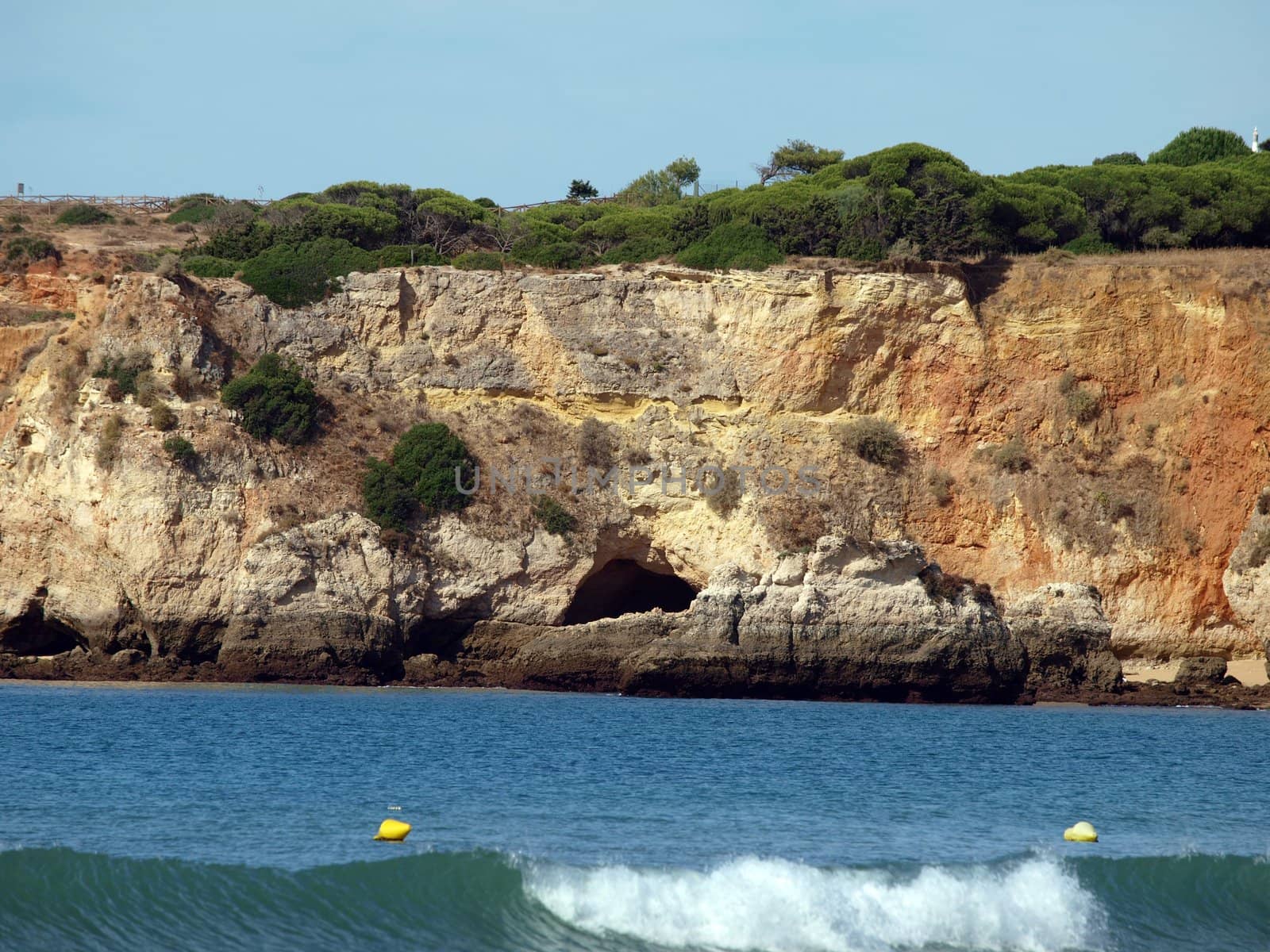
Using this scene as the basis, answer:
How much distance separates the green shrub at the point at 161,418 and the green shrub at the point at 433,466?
4.43 metres

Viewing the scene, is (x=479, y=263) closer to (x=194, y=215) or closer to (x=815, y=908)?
(x=194, y=215)

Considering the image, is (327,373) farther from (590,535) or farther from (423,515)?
(590,535)

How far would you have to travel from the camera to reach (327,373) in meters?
34.0

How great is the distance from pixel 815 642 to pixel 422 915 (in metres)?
17.0

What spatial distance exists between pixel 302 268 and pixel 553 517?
8.46 m

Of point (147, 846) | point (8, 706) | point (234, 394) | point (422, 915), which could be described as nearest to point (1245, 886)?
point (422, 915)

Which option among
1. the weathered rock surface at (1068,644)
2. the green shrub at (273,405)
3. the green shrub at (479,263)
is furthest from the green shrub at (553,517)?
the weathered rock surface at (1068,644)

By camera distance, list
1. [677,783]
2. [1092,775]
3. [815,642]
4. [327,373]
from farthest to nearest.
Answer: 1. [327,373]
2. [815,642]
3. [1092,775]
4. [677,783]

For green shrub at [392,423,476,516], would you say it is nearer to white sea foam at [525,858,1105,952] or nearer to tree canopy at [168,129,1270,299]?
tree canopy at [168,129,1270,299]

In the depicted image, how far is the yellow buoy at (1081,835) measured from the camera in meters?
16.3

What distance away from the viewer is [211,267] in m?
35.7

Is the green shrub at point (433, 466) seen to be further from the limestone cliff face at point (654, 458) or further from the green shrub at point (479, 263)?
the green shrub at point (479, 263)

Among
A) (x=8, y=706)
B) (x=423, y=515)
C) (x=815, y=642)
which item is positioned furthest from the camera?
(x=423, y=515)

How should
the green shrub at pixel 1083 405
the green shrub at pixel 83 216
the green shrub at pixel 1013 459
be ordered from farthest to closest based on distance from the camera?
the green shrub at pixel 83 216, the green shrub at pixel 1083 405, the green shrub at pixel 1013 459
